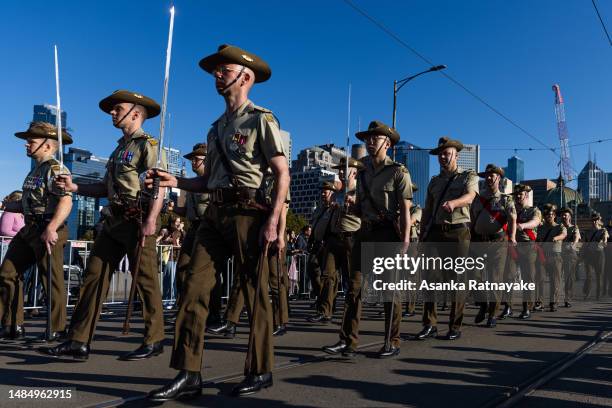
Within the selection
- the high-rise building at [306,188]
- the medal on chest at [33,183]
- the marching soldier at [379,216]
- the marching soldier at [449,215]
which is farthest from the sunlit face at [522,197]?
the high-rise building at [306,188]

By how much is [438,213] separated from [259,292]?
12.6 feet

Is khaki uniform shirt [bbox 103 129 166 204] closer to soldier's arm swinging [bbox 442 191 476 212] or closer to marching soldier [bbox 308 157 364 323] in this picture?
soldier's arm swinging [bbox 442 191 476 212]

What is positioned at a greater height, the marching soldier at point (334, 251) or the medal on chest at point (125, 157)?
the medal on chest at point (125, 157)

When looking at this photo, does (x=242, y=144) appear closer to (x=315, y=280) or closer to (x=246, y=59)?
(x=246, y=59)

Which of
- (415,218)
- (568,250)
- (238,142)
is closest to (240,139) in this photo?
(238,142)

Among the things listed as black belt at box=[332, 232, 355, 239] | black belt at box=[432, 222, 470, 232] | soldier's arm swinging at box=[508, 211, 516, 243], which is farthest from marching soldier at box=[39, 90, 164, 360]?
soldier's arm swinging at box=[508, 211, 516, 243]

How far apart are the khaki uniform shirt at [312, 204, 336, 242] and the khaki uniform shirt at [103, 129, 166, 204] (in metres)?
4.24

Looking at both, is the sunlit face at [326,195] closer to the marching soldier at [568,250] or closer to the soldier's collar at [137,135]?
the soldier's collar at [137,135]

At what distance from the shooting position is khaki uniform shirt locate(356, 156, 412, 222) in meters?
6.06

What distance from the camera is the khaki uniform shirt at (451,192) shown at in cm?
750

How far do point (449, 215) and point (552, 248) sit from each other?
20.0 ft

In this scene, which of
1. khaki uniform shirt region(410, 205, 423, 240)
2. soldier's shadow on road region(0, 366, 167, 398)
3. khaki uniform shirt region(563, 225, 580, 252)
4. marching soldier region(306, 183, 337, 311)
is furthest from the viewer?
khaki uniform shirt region(563, 225, 580, 252)

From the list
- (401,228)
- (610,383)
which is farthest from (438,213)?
(610,383)

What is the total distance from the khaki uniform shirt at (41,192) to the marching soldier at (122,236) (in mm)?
735
